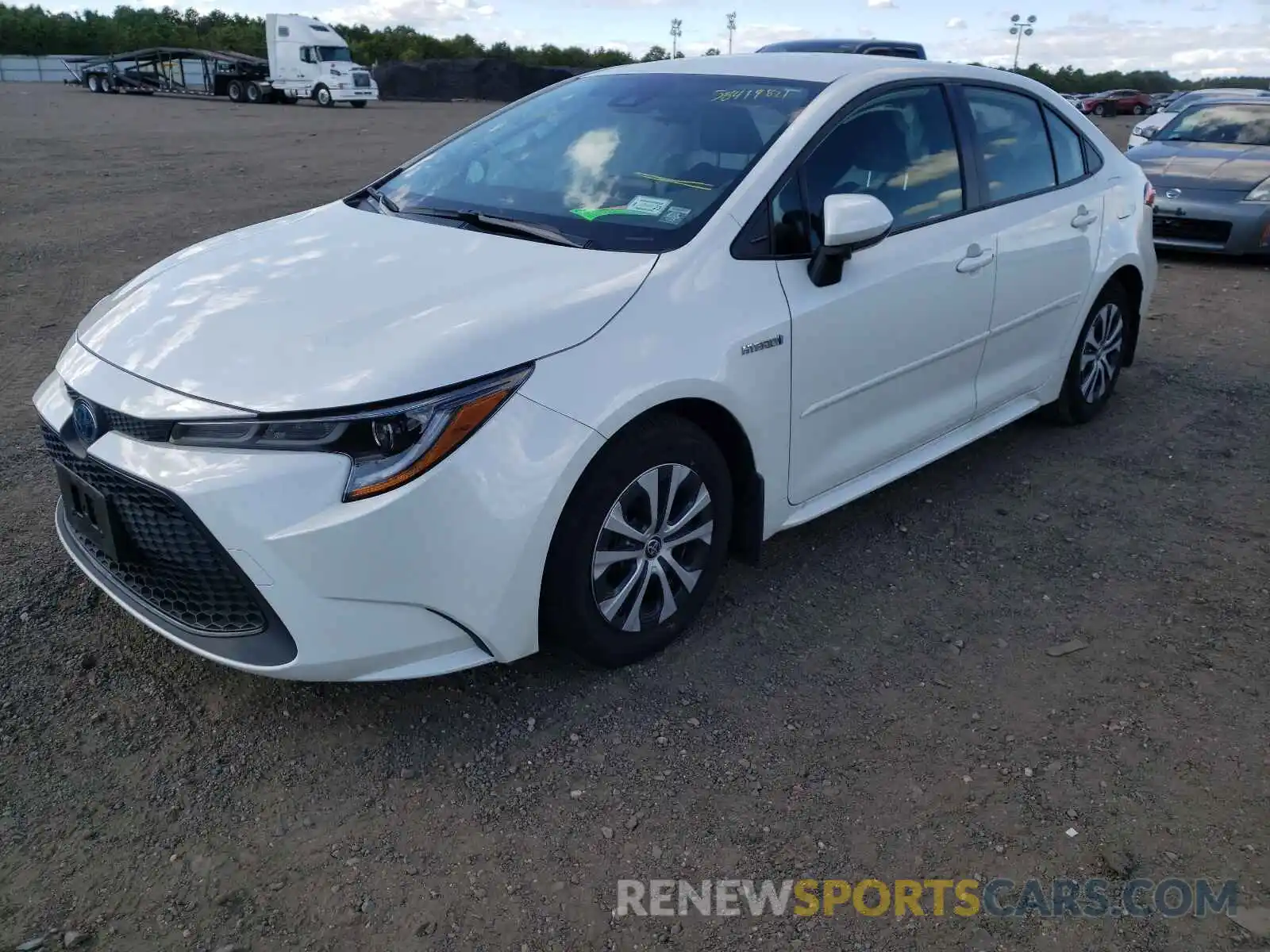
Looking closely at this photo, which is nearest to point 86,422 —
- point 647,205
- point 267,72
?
point 647,205

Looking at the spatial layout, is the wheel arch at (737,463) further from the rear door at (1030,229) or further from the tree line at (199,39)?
the tree line at (199,39)

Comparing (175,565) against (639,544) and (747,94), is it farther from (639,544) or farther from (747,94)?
(747,94)

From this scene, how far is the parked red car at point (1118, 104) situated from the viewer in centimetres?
5219

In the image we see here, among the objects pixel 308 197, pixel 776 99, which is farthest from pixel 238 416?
pixel 308 197

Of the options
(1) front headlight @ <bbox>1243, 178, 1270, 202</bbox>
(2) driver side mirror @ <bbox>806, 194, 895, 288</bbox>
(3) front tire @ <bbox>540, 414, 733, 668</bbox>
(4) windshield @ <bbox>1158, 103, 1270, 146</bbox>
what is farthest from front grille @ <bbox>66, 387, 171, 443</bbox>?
(4) windshield @ <bbox>1158, 103, 1270, 146</bbox>

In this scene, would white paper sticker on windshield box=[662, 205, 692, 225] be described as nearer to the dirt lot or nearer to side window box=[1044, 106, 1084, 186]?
the dirt lot

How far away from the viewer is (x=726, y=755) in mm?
2736

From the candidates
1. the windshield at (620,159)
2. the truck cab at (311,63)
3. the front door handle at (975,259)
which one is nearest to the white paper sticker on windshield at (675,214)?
the windshield at (620,159)

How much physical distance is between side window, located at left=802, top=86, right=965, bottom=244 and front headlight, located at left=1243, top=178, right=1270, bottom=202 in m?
6.68

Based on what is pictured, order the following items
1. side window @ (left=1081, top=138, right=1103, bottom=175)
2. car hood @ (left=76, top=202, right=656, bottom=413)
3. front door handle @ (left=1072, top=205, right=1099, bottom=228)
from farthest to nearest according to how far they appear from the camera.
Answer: side window @ (left=1081, top=138, right=1103, bottom=175), front door handle @ (left=1072, top=205, right=1099, bottom=228), car hood @ (left=76, top=202, right=656, bottom=413)

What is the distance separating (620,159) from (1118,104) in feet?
196

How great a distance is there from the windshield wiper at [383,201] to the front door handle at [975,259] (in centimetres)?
208

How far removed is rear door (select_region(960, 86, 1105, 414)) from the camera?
13.4ft

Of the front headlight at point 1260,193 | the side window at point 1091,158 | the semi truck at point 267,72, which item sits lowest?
the front headlight at point 1260,193
